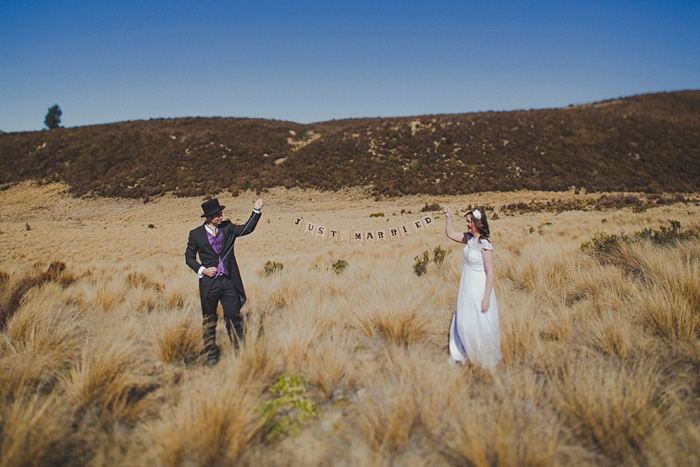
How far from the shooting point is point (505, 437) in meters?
2.27

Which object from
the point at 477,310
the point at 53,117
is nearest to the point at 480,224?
the point at 477,310

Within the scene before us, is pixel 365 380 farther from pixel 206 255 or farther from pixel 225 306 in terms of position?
pixel 206 255

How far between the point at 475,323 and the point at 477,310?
142 mm

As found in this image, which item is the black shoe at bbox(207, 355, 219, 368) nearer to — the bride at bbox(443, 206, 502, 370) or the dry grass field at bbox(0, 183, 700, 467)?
the dry grass field at bbox(0, 183, 700, 467)

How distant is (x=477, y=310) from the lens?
11.9 feet

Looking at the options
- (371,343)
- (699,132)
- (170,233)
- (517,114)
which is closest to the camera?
(371,343)

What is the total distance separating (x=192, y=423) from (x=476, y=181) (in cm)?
3687

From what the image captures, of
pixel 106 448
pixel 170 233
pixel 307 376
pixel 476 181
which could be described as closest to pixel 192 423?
pixel 106 448

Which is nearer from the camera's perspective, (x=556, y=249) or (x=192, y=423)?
(x=192, y=423)

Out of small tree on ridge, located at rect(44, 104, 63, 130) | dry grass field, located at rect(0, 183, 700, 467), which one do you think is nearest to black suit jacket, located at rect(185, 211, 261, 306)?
dry grass field, located at rect(0, 183, 700, 467)

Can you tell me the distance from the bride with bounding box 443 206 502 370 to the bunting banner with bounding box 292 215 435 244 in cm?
1117

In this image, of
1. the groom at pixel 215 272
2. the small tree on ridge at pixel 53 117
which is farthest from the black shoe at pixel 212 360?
the small tree on ridge at pixel 53 117

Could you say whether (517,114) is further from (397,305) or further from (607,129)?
(397,305)

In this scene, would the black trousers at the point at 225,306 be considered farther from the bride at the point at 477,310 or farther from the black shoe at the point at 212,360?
the bride at the point at 477,310
